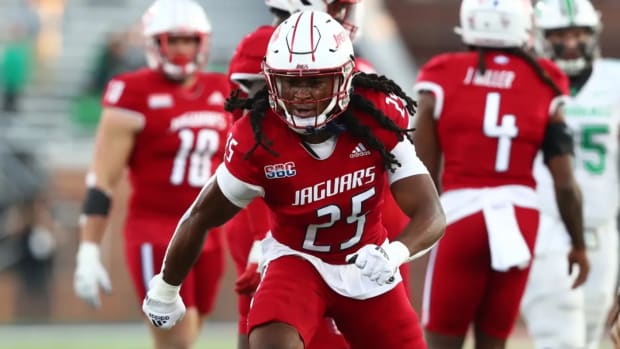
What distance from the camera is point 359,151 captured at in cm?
479

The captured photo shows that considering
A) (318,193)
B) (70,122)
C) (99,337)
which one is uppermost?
(318,193)

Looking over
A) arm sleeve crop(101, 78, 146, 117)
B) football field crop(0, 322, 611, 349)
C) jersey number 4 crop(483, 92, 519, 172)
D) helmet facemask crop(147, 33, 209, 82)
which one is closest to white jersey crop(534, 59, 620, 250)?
jersey number 4 crop(483, 92, 519, 172)

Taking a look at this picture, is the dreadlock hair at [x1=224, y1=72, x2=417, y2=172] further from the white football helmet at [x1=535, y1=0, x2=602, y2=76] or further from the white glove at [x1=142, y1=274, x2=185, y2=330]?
the white football helmet at [x1=535, y1=0, x2=602, y2=76]

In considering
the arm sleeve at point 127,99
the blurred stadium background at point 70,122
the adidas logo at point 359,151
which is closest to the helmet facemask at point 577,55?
the arm sleeve at point 127,99

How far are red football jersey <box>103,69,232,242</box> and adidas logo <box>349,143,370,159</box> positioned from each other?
2.23 metres

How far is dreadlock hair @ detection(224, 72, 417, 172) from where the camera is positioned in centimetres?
474

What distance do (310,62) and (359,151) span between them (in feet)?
1.19

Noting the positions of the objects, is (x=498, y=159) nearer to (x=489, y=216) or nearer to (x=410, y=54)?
(x=489, y=216)

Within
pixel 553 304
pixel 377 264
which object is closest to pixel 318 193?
pixel 377 264

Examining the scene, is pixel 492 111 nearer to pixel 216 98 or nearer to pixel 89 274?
pixel 216 98

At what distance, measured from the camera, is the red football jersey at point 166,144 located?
270 inches

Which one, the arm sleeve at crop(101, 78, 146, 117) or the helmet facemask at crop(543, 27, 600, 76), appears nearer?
the arm sleeve at crop(101, 78, 146, 117)

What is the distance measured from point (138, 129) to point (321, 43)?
2358mm

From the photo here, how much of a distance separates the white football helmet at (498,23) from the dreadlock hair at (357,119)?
139 centimetres
